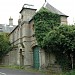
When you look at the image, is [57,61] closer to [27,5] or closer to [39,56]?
[39,56]

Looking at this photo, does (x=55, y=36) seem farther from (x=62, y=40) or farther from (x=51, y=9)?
(x=51, y=9)

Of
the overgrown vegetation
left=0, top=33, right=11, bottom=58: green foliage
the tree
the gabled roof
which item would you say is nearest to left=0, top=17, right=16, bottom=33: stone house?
left=0, top=33, right=11, bottom=58: green foliage

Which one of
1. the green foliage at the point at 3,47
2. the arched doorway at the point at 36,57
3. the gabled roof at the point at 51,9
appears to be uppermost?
the gabled roof at the point at 51,9

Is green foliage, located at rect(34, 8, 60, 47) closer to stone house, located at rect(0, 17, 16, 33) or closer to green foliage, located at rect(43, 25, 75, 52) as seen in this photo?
green foliage, located at rect(43, 25, 75, 52)

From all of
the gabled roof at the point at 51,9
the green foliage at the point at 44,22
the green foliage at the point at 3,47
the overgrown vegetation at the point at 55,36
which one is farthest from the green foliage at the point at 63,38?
the green foliage at the point at 3,47

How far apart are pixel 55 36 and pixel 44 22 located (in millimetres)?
4646

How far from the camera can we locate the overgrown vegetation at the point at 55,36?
22.3m

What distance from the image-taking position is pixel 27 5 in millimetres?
32000

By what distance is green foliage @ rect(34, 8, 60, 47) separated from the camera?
26.4 metres

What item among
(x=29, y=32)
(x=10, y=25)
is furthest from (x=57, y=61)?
(x=10, y=25)

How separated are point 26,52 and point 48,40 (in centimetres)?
828

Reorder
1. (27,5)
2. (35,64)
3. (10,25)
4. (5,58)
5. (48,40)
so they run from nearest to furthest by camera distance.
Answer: (48,40) < (35,64) < (27,5) < (5,58) < (10,25)

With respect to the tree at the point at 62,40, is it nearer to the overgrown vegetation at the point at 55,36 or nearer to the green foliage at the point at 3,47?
the overgrown vegetation at the point at 55,36

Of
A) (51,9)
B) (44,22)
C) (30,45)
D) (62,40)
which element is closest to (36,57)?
(30,45)
